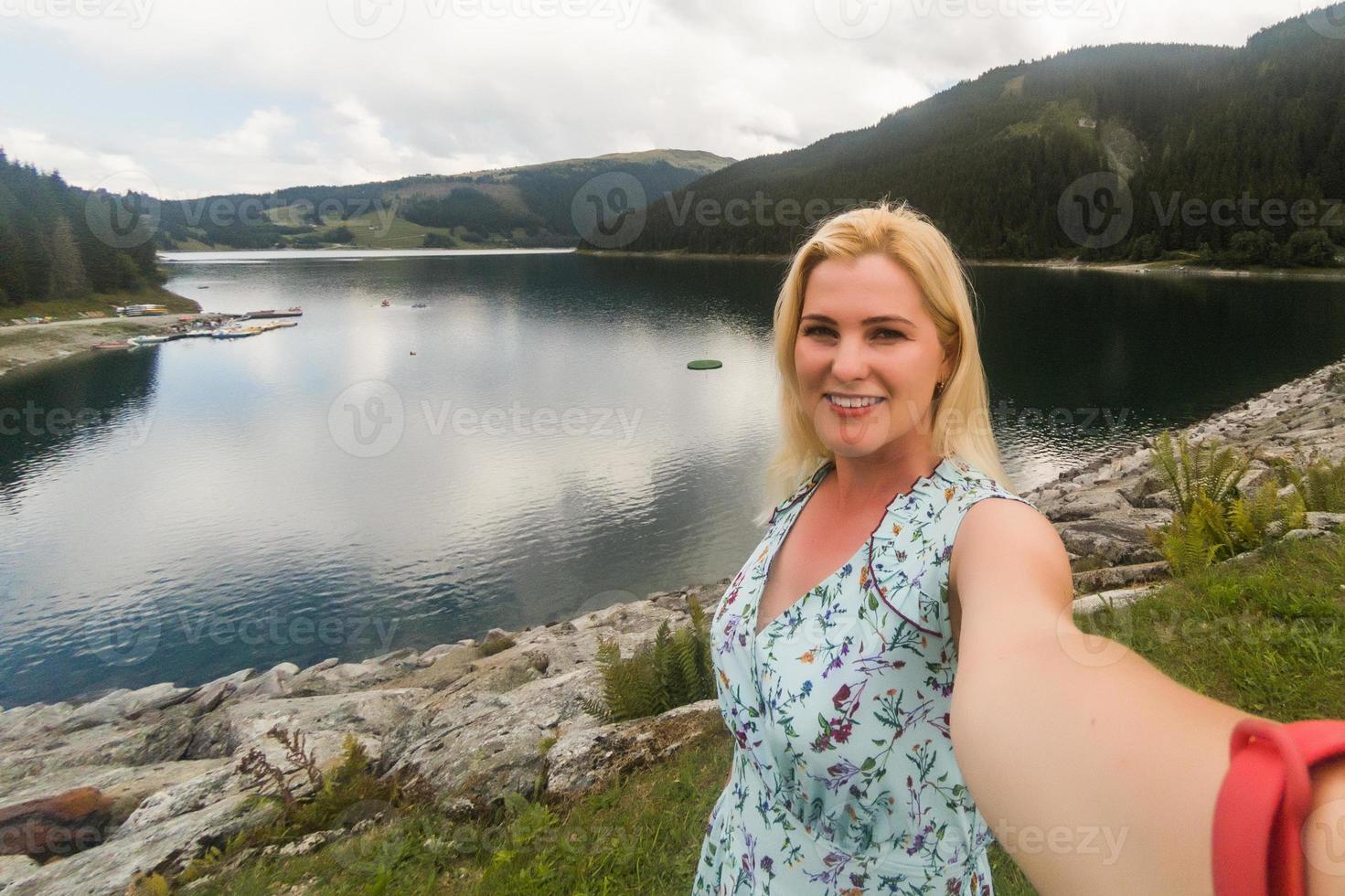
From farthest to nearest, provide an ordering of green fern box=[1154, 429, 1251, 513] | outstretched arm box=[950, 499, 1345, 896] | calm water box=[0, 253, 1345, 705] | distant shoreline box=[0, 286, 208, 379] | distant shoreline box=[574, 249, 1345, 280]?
distant shoreline box=[574, 249, 1345, 280], distant shoreline box=[0, 286, 208, 379], calm water box=[0, 253, 1345, 705], green fern box=[1154, 429, 1251, 513], outstretched arm box=[950, 499, 1345, 896]

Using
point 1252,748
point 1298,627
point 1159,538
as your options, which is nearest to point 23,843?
point 1252,748

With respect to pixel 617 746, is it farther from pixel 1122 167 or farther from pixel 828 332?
pixel 1122 167

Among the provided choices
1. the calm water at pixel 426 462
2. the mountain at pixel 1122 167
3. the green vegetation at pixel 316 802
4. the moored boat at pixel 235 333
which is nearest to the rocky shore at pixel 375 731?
the green vegetation at pixel 316 802

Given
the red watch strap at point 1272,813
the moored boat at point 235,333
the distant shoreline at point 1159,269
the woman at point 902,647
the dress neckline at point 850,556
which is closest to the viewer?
the red watch strap at point 1272,813

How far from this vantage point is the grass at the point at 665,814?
175 inches

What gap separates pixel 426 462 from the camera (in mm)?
32875

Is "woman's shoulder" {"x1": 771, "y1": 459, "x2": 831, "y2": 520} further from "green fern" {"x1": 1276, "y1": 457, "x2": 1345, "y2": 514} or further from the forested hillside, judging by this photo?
the forested hillside

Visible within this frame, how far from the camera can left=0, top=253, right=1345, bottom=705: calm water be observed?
2059cm

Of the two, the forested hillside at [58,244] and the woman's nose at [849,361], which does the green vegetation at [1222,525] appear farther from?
the forested hillside at [58,244]

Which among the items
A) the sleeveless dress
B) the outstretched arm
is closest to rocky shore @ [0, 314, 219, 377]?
the sleeveless dress

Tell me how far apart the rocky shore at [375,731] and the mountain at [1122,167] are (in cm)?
9203

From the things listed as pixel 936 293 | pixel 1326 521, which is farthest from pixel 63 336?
pixel 1326 521

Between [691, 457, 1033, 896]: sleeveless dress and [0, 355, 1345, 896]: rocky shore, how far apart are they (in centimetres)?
410

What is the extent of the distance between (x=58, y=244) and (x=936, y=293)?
382ft
